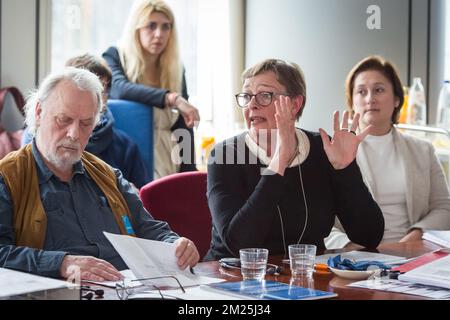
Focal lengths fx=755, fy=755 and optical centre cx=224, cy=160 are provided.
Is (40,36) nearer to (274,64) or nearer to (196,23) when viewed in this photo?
(196,23)

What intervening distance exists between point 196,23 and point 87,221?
3514mm

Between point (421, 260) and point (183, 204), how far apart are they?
0.92 metres

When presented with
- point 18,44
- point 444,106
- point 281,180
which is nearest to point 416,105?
point 444,106

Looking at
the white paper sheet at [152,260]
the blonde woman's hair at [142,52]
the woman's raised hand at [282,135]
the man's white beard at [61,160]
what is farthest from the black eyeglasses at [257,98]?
the blonde woman's hair at [142,52]

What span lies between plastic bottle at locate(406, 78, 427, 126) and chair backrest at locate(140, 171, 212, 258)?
1.79m

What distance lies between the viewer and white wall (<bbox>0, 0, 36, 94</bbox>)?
4641 mm

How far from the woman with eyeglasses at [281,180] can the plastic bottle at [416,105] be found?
1.70 m

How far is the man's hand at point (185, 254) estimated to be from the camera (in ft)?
6.30

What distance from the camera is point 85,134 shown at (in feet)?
7.25

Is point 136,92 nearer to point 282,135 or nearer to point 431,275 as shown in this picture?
point 282,135

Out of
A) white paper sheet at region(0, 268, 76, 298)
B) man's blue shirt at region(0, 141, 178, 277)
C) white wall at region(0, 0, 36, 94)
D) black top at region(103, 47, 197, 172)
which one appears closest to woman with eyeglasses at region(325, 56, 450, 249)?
black top at region(103, 47, 197, 172)

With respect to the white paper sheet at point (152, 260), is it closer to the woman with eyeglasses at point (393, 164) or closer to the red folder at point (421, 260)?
the red folder at point (421, 260)

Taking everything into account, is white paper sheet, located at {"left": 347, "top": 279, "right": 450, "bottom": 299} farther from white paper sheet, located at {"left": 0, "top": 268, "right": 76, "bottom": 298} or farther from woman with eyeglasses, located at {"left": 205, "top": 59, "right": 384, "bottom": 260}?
white paper sheet, located at {"left": 0, "top": 268, "right": 76, "bottom": 298}
